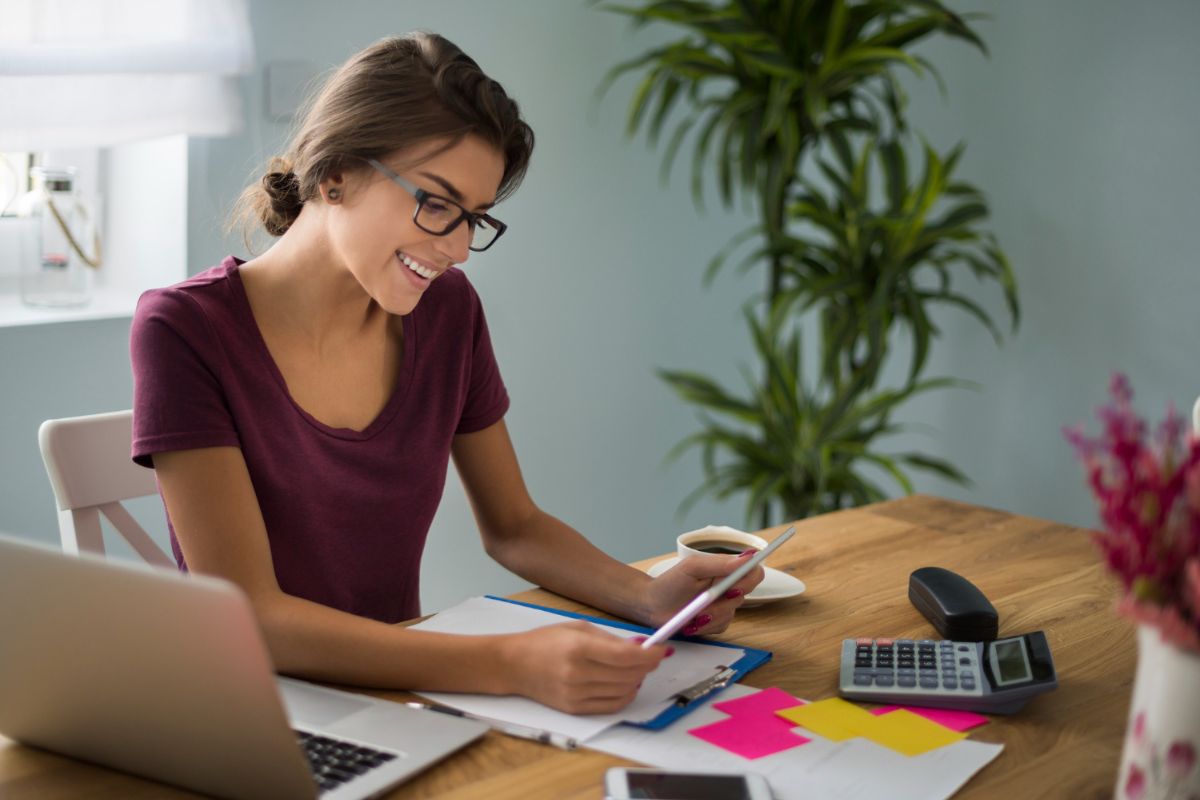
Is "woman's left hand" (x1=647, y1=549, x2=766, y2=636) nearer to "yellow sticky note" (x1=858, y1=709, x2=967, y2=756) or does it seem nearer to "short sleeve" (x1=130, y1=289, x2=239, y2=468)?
"yellow sticky note" (x1=858, y1=709, x2=967, y2=756)

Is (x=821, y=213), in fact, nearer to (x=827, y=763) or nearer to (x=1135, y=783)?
(x=827, y=763)

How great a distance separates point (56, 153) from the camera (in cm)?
235

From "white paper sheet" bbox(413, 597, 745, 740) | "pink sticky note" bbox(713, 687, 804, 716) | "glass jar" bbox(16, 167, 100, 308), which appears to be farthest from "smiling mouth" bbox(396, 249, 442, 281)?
"glass jar" bbox(16, 167, 100, 308)

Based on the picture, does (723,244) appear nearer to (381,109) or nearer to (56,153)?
(56,153)

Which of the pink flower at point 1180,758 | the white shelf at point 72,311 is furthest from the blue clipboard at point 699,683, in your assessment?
the white shelf at point 72,311

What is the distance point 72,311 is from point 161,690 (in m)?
1.52

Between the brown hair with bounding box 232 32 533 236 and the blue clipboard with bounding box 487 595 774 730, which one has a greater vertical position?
the brown hair with bounding box 232 32 533 236

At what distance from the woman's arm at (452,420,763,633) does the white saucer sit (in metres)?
0.06

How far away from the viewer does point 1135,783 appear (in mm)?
810

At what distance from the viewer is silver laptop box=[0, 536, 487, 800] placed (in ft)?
2.68

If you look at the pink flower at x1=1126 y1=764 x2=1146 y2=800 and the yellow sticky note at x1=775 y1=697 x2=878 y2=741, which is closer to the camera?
the pink flower at x1=1126 y1=764 x2=1146 y2=800

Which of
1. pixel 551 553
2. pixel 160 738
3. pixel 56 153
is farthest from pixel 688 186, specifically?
pixel 160 738

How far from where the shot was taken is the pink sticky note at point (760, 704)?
112 cm

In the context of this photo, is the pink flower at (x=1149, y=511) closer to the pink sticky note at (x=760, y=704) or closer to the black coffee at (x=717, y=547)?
the pink sticky note at (x=760, y=704)
